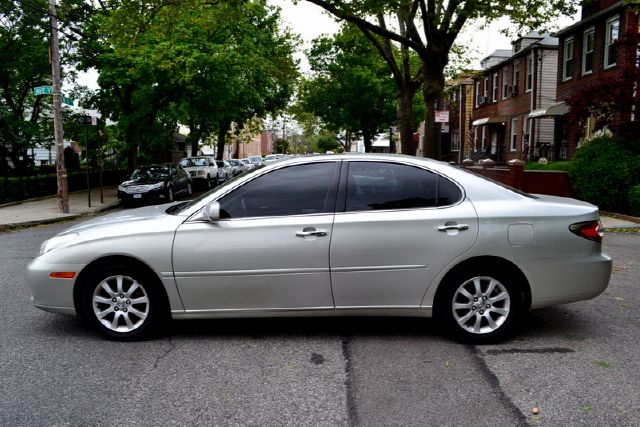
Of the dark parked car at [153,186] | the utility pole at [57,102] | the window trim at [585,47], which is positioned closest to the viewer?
the utility pole at [57,102]

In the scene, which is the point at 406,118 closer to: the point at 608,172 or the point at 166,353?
the point at 608,172

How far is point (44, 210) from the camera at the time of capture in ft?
57.7

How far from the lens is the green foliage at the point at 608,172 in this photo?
14.1 metres

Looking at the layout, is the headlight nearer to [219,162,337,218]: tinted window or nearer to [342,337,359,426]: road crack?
[219,162,337,218]: tinted window

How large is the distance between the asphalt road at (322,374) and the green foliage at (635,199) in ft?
28.4

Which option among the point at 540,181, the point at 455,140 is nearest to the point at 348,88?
the point at 455,140

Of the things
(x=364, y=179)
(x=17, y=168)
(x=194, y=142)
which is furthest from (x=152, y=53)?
(x=364, y=179)

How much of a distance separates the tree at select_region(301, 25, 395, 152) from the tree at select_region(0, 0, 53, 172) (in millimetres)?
19945

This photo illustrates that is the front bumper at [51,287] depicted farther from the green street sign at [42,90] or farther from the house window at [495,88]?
the house window at [495,88]

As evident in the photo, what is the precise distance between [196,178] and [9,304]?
21.8 metres

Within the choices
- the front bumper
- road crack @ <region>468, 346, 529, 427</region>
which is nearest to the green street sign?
the front bumper

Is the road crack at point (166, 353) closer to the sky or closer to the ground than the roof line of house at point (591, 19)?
closer to the ground

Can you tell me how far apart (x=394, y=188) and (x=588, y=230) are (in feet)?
5.62

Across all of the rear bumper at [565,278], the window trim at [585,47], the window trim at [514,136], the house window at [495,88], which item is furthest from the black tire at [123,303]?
the house window at [495,88]
